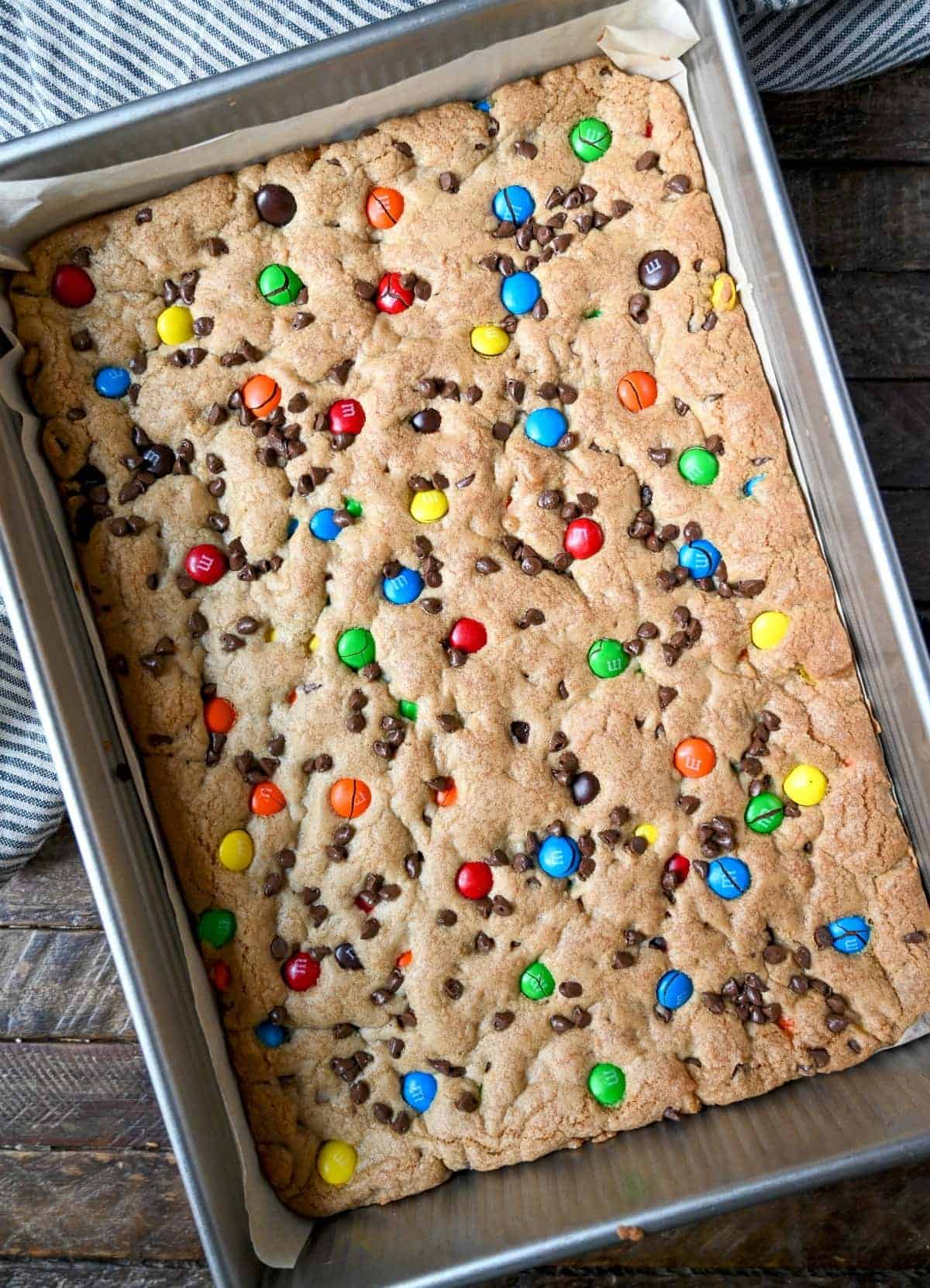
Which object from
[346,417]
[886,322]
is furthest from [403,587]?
[886,322]

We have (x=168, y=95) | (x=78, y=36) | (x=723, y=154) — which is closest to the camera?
(x=168, y=95)

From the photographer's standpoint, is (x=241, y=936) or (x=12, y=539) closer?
(x=12, y=539)

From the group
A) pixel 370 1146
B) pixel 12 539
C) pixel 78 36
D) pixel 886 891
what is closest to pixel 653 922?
pixel 886 891

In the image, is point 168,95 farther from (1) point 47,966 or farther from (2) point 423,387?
(1) point 47,966

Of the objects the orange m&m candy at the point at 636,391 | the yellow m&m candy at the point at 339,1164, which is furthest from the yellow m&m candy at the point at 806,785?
the yellow m&m candy at the point at 339,1164

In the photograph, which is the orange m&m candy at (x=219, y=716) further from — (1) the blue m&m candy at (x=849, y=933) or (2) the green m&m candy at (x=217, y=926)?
(1) the blue m&m candy at (x=849, y=933)

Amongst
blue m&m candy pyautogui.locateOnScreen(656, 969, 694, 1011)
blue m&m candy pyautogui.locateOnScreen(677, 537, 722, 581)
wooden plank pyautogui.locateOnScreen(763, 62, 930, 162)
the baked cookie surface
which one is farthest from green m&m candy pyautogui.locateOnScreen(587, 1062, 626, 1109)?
wooden plank pyautogui.locateOnScreen(763, 62, 930, 162)
